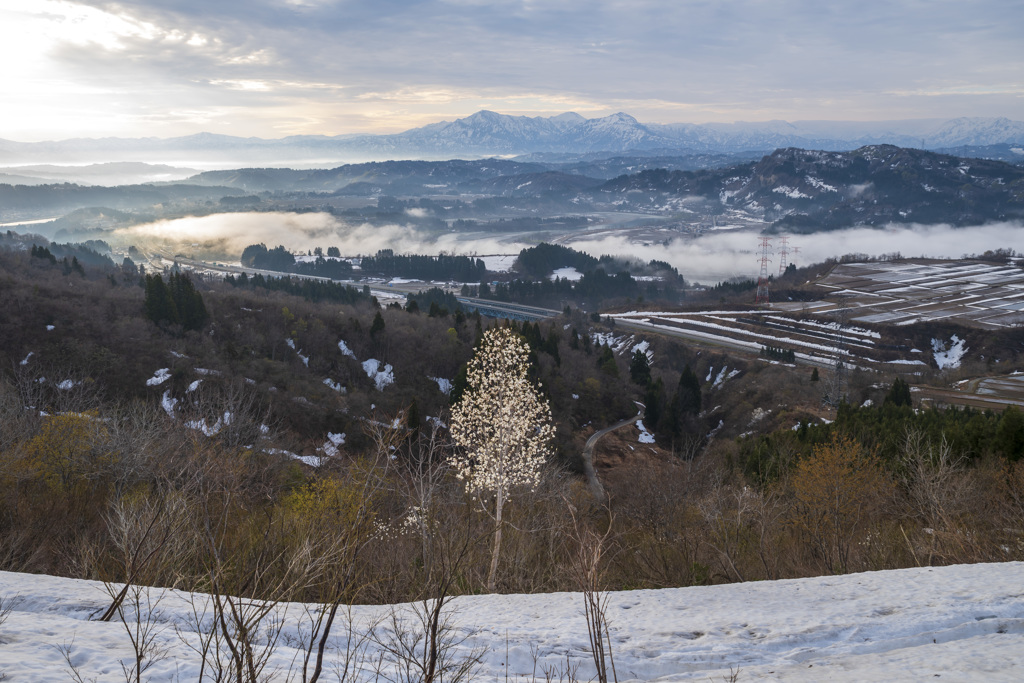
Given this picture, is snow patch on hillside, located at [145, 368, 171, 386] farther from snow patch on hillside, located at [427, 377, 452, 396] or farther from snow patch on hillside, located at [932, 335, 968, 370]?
snow patch on hillside, located at [932, 335, 968, 370]

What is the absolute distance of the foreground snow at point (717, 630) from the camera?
295 inches

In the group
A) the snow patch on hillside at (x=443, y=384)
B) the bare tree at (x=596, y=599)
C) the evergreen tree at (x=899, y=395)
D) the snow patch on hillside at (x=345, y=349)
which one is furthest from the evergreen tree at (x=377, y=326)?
the bare tree at (x=596, y=599)

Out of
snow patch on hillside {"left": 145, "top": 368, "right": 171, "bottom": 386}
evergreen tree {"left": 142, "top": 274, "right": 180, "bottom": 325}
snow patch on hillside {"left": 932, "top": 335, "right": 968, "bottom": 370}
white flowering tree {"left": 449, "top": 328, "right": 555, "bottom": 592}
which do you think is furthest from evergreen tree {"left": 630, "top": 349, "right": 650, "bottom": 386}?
white flowering tree {"left": 449, "top": 328, "right": 555, "bottom": 592}

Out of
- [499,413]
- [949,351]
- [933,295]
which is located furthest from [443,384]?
[933,295]

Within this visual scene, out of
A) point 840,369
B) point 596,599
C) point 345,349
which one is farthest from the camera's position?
point 840,369

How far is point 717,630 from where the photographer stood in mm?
10086

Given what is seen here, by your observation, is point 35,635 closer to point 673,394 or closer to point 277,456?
point 277,456

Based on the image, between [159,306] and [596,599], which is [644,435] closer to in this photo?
[159,306]

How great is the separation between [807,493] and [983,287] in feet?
626

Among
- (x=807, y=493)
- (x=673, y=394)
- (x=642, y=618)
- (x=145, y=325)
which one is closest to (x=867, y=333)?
(x=673, y=394)

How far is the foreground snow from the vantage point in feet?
24.6

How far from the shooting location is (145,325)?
6881 centimetres

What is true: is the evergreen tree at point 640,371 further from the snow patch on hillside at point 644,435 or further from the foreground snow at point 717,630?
the foreground snow at point 717,630

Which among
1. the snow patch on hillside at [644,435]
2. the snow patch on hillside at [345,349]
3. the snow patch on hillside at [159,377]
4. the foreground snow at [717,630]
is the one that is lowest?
the snow patch on hillside at [644,435]
